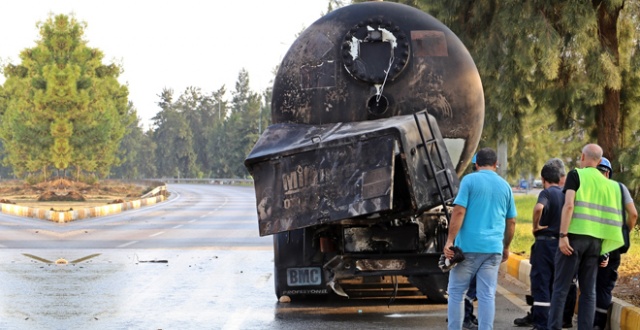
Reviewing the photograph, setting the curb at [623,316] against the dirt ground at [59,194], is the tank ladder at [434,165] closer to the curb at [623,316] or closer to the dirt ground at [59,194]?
the curb at [623,316]

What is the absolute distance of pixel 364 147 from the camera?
28.1 ft

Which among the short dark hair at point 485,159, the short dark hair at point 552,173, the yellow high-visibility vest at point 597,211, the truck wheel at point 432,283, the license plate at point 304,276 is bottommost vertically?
the truck wheel at point 432,283

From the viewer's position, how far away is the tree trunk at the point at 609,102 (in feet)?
53.9

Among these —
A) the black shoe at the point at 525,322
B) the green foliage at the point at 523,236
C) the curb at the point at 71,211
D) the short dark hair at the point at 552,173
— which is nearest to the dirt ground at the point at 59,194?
the curb at the point at 71,211

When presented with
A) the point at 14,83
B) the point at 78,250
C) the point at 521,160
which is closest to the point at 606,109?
the point at 521,160

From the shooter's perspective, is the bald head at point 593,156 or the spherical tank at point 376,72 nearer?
the bald head at point 593,156

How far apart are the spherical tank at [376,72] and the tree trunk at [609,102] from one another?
6.94 m

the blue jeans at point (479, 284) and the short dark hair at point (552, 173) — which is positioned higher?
the short dark hair at point (552, 173)

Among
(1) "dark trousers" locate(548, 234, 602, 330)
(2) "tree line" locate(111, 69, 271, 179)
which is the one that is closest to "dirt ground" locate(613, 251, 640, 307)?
(1) "dark trousers" locate(548, 234, 602, 330)

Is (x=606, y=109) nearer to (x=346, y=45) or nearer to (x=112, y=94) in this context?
(x=346, y=45)

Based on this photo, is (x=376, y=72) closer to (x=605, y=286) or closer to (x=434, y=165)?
(x=434, y=165)

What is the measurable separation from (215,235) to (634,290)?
14.9m

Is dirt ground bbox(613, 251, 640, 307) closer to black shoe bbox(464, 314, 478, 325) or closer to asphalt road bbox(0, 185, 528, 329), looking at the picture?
asphalt road bbox(0, 185, 528, 329)

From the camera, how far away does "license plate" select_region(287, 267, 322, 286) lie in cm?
1018
